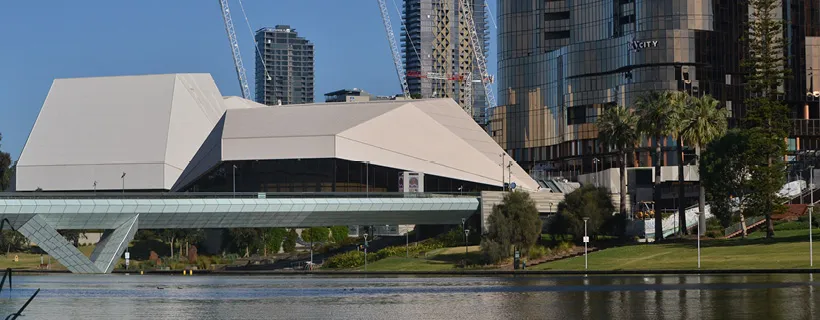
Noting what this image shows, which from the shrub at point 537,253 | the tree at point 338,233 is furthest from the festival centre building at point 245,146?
the shrub at point 537,253

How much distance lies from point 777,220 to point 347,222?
136 ft

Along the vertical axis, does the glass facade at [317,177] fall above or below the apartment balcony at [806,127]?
below

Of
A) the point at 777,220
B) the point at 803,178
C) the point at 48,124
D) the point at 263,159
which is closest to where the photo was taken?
the point at 777,220

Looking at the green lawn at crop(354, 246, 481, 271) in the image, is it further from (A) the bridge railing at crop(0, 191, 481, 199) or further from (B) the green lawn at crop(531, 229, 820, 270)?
(B) the green lawn at crop(531, 229, 820, 270)

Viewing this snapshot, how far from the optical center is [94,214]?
10762 cm

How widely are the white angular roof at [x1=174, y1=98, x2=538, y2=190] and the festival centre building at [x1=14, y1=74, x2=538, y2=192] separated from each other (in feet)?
0.40

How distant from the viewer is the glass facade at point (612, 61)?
174250 mm

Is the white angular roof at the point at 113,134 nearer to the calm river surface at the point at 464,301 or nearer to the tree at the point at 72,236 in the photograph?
the tree at the point at 72,236

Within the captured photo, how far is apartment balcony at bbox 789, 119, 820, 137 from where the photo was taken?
614 ft

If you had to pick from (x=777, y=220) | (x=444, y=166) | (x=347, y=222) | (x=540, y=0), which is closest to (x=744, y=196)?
(x=777, y=220)

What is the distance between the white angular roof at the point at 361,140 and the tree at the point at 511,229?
36.5 meters

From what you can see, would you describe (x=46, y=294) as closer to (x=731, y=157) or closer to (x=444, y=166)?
(x=731, y=157)

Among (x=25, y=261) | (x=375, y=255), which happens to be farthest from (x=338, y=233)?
(x=375, y=255)

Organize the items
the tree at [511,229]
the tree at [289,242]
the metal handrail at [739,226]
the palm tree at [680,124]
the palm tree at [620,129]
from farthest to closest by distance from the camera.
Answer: the tree at [289,242]
the palm tree at [620,129]
the metal handrail at [739,226]
the palm tree at [680,124]
the tree at [511,229]
